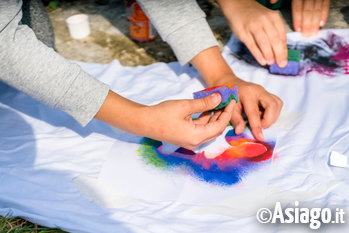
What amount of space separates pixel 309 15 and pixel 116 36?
3.32 feet

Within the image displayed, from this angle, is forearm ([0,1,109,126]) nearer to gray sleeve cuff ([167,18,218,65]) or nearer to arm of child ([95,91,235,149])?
arm of child ([95,91,235,149])

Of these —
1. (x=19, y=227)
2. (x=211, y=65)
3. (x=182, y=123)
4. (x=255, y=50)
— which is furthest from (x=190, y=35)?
(x=19, y=227)

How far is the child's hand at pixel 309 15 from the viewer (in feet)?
6.24

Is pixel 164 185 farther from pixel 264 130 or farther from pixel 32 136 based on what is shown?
pixel 32 136

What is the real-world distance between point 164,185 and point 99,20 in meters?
1.37

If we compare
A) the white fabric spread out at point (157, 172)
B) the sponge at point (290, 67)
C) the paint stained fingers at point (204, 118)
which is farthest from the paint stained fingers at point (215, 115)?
the sponge at point (290, 67)

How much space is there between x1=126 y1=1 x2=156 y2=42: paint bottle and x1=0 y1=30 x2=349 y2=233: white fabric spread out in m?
0.47

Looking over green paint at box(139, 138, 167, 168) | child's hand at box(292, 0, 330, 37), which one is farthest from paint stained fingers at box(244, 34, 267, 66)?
green paint at box(139, 138, 167, 168)

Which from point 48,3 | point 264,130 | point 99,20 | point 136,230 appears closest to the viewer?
point 136,230

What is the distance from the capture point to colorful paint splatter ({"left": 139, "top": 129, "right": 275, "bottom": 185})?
125 cm

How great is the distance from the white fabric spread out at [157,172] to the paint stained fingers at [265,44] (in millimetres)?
64

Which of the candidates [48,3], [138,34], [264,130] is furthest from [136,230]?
Result: [48,3]

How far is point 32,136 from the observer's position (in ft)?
4.74

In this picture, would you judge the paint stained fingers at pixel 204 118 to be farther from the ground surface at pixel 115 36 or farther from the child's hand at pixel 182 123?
the ground surface at pixel 115 36
